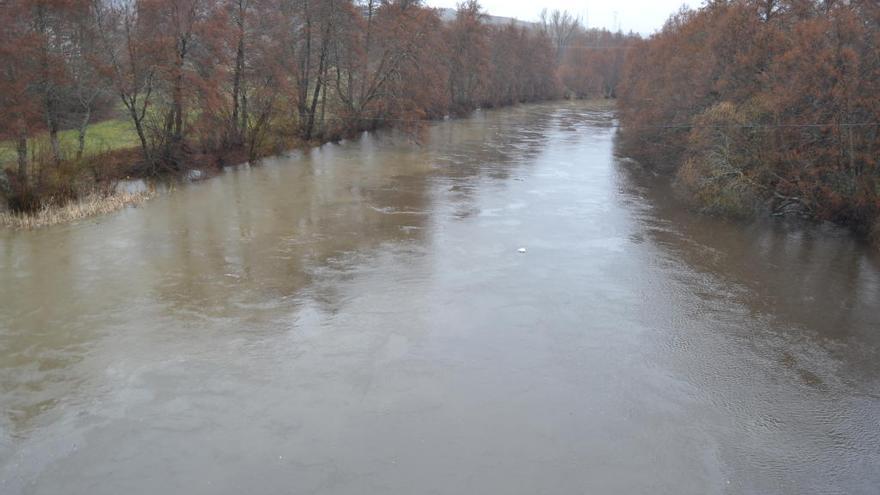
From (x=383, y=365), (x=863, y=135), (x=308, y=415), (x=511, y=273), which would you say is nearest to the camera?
(x=308, y=415)

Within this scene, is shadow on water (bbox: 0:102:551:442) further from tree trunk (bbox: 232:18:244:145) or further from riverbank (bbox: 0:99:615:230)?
tree trunk (bbox: 232:18:244:145)

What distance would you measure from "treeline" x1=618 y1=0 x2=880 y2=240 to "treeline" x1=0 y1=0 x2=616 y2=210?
612 inches

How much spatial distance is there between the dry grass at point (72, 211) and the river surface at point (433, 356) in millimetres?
503

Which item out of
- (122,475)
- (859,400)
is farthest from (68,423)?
(859,400)

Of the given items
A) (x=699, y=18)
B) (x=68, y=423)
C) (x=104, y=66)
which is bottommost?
(x=68, y=423)

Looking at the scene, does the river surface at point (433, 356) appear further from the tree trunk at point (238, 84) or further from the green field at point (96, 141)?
the tree trunk at point (238, 84)

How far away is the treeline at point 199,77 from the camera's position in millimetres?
17609

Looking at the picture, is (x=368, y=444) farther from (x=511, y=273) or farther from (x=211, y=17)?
(x=211, y=17)

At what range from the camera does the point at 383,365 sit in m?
9.35

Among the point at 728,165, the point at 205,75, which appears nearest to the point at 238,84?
the point at 205,75

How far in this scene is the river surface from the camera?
286 inches

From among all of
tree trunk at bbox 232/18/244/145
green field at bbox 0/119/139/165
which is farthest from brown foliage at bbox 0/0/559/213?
green field at bbox 0/119/139/165

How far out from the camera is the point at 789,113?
17547 mm

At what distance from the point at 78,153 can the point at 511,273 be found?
537 inches
